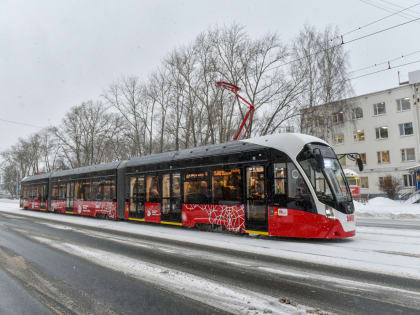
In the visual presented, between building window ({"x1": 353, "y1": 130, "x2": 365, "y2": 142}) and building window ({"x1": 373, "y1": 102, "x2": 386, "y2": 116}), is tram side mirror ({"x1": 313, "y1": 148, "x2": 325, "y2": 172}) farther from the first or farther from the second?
building window ({"x1": 373, "y1": 102, "x2": 386, "y2": 116})

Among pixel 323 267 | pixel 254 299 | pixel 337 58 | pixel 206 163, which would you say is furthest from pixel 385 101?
pixel 254 299

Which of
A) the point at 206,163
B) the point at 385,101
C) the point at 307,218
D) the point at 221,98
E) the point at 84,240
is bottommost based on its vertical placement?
the point at 84,240

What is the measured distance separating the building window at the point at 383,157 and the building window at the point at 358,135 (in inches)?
105

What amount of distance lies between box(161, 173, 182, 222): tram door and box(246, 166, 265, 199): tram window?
3502 millimetres

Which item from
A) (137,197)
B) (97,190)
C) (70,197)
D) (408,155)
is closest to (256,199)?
(137,197)

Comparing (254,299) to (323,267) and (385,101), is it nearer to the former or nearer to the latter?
(323,267)

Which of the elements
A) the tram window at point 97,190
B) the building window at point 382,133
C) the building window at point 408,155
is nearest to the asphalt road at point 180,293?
the tram window at point 97,190

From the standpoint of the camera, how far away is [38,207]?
2512 centimetres

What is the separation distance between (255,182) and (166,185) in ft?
15.1

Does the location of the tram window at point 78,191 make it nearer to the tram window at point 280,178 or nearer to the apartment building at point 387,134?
the tram window at point 280,178

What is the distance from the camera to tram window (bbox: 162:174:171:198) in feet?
39.5

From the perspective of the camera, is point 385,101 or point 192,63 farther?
point 385,101

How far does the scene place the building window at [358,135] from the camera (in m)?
35.8

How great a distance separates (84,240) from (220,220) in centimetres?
448
